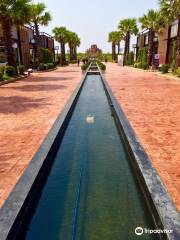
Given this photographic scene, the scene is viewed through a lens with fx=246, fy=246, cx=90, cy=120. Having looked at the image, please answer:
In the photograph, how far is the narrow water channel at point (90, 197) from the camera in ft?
12.3

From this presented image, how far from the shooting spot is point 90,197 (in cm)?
463

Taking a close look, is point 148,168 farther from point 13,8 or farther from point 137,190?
point 13,8

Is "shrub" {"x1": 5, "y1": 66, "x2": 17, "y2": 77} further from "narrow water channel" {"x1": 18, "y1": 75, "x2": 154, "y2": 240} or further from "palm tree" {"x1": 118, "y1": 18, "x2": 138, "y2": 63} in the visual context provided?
"palm tree" {"x1": 118, "y1": 18, "x2": 138, "y2": 63}

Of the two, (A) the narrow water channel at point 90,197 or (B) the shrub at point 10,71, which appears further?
(B) the shrub at point 10,71

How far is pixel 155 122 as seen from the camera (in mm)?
8633

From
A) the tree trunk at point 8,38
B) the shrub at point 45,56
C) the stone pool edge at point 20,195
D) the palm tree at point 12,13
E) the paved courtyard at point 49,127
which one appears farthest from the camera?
the shrub at point 45,56

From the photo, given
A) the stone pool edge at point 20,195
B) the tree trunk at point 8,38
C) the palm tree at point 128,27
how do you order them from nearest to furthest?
the stone pool edge at point 20,195 < the tree trunk at point 8,38 < the palm tree at point 128,27

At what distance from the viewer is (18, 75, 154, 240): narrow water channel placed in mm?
3762

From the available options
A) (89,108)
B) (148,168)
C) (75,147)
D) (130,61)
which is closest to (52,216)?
(148,168)

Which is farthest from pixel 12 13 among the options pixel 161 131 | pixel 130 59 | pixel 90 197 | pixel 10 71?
pixel 130 59

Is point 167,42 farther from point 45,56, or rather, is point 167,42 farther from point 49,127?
point 49,127

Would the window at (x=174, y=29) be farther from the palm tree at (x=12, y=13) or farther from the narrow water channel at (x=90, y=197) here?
the narrow water channel at (x=90, y=197)

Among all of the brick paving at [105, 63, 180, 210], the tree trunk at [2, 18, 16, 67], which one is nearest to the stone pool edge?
the brick paving at [105, 63, 180, 210]

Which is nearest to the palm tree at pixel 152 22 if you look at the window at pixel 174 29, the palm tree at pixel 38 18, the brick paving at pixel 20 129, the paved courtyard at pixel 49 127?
the window at pixel 174 29
